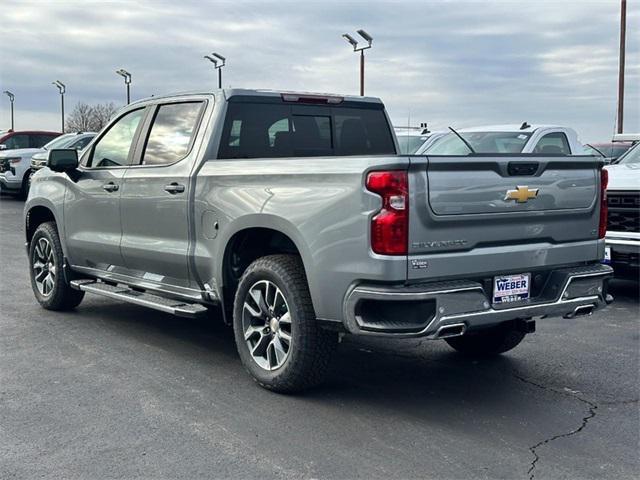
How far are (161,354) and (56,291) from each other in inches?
76.2

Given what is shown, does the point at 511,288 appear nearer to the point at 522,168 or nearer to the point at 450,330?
the point at 450,330

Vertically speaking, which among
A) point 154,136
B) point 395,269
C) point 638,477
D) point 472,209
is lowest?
point 638,477

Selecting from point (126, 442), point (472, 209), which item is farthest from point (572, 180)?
point (126, 442)

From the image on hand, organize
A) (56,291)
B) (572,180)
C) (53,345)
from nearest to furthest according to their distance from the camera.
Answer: (572,180) → (53,345) → (56,291)

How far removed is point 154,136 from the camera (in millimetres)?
6242

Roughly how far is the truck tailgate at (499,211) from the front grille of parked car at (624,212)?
3.09 m

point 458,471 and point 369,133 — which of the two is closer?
point 458,471

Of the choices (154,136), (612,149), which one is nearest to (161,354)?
(154,136)

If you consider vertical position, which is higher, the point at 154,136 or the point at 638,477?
the point at 154,136

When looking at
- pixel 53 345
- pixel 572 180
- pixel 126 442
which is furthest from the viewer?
pixel 53 345

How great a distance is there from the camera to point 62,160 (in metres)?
6.79

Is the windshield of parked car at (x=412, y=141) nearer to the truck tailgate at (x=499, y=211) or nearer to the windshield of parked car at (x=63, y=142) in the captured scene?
the truck tailgate at (x=499, y=211)

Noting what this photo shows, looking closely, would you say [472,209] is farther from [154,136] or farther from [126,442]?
[154,136]

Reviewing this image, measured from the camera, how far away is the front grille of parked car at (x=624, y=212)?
795 centimetres
